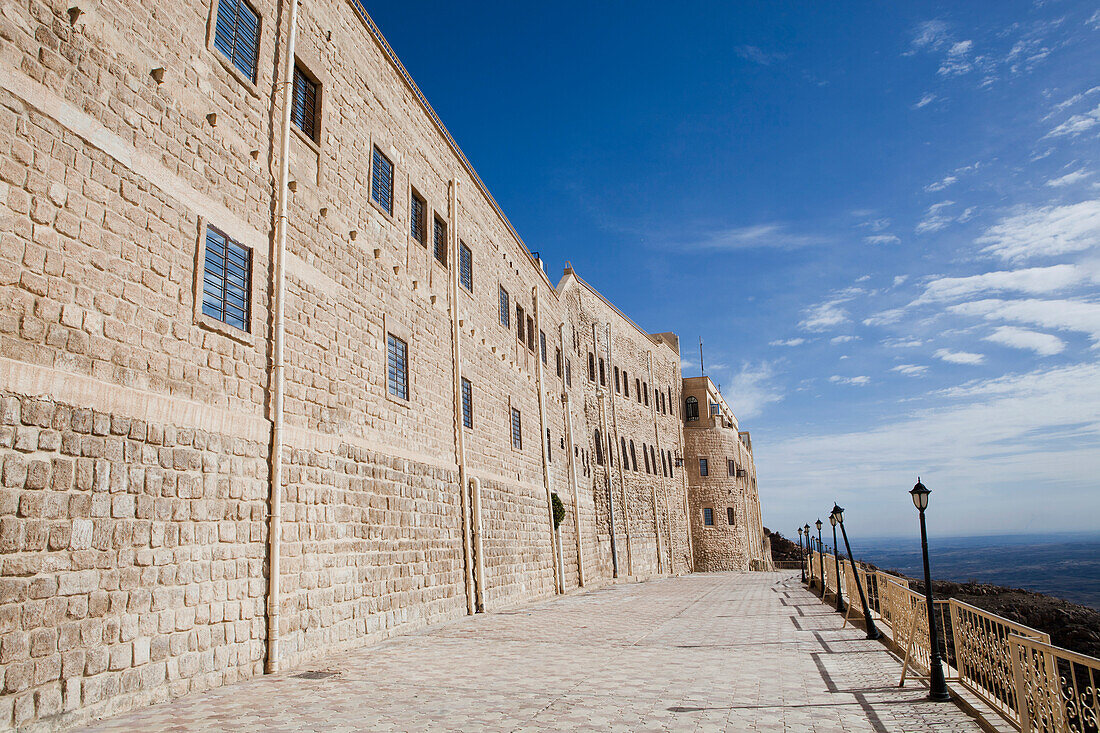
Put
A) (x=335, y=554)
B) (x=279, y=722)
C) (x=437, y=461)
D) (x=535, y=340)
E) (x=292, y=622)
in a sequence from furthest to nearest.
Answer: (x=535, y=340), (x=437, y=461), (x=335, y=554), (x=292, y=622), (x=279, y=722)

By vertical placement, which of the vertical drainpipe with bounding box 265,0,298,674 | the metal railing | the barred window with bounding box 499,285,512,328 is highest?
the barred window with bounding box 499,285,512,328

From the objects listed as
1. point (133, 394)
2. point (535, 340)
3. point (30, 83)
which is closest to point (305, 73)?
point (30, 83)

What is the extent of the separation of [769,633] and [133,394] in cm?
998

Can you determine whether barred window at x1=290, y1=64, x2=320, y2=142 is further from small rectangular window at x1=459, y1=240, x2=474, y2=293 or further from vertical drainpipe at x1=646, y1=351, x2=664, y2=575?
vertical drainpipe at x1=646, y1=351, x2=664, y2=575

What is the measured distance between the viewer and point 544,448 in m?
21.2

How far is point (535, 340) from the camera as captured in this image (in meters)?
22.4

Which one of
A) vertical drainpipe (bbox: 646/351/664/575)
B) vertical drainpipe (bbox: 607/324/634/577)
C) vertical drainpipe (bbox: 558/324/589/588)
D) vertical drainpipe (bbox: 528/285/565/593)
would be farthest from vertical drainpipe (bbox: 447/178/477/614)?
vertical drainpipe (bbox: 646/351/664/575)

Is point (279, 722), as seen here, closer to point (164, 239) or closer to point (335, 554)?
point (335, 554)

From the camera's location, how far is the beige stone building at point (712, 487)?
40500mm

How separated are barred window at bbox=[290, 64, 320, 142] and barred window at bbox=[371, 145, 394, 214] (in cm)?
172

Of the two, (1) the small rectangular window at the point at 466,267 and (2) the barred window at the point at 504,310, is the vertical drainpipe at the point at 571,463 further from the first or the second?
(1) the small rectangular window at the point at 466,267

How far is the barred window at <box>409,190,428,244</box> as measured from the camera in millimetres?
13711

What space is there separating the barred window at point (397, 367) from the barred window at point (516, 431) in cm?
656

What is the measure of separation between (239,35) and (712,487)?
3723 cm
